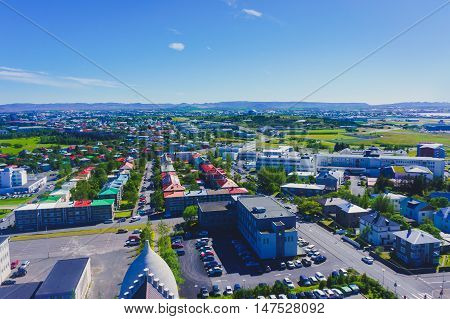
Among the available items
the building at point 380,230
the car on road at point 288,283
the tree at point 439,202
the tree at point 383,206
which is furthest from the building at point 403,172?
the car on road at point 288,283

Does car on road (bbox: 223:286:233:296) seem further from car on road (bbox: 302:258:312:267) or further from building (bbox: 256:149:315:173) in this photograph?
building (bbox: 256:149:315:173)

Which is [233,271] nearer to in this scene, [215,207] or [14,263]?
[215,207]

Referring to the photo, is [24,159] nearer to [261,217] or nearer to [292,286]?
[261,217]

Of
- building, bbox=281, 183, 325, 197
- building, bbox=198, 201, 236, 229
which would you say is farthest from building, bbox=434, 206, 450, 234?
building, bbox=198, 201, 236, 229

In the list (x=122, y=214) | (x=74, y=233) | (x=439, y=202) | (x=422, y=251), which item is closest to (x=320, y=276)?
(x=422, y=251)

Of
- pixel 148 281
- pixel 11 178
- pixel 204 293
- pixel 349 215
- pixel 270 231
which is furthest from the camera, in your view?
pixel 11 178

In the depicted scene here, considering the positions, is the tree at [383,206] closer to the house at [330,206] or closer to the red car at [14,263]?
the house at [330,206]
